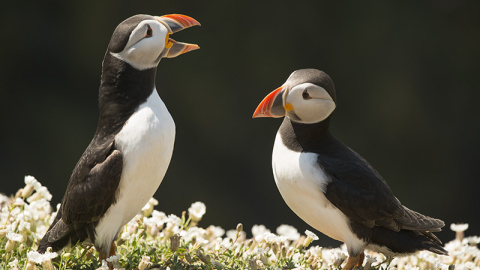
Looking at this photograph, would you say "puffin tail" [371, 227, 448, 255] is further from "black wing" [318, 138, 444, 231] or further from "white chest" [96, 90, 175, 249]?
"white chest" [96, 90, 175, 249]

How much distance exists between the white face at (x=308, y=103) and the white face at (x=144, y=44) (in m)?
0.71

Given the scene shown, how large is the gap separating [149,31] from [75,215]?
1.00 m

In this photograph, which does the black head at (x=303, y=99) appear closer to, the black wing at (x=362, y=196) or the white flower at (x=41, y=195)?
the black wing at (x=362, y=196)

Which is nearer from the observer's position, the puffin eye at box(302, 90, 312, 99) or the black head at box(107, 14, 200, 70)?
the black head at box(107, 14, 200, 70)

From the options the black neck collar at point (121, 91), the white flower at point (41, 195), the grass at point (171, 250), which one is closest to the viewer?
the black neck collar at point (121, 91)

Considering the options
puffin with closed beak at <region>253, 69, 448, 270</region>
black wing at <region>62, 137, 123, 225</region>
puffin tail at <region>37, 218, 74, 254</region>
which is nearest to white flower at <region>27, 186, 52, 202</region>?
puffin tail at <region>37, 218, 74, 254</region>

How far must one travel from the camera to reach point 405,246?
11.6 feet

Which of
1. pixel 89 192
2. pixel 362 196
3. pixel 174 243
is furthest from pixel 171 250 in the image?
pixel 362 196

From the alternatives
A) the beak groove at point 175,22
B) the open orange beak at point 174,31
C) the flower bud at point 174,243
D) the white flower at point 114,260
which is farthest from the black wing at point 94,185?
the beak groove at point 175,22

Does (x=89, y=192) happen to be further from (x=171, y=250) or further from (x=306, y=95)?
(x=306, y=95)

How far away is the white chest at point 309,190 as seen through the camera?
3.43 metres

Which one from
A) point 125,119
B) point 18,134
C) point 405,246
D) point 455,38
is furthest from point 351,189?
point 18,134

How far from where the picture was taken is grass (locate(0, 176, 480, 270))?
3.51 meters

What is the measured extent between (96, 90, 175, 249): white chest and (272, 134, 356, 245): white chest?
63 cm
